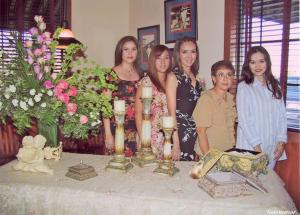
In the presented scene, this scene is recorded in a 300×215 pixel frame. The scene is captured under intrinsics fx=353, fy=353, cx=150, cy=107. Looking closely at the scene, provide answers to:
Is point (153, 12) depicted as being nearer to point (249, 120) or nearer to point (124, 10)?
point (124, 10)

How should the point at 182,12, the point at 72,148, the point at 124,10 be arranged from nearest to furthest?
the point at 72,148 < the point at 182,12 < the point at 124,10

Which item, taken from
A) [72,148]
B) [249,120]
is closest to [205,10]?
[249,120]

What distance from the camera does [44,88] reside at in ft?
5.88

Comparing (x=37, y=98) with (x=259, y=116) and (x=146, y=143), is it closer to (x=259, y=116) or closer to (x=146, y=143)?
(x=146, y=143)

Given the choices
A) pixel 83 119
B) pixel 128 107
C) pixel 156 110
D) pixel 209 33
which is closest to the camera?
pixel 83 119

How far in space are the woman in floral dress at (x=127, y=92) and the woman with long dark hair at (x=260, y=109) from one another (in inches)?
33.5

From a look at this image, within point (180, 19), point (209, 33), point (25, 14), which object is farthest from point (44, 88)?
point (25, 14)

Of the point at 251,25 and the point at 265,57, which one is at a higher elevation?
the point at 251,25

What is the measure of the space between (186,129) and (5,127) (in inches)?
53.7

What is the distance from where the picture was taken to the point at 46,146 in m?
1.98

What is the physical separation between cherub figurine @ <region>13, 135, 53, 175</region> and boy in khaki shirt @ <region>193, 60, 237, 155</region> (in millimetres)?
1081

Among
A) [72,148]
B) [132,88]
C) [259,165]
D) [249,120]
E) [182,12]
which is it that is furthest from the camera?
[182,12]

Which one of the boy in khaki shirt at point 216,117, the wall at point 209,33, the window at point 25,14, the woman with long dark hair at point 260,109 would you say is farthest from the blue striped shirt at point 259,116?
the window at point 25,14

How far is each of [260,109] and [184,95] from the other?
1.79ft
